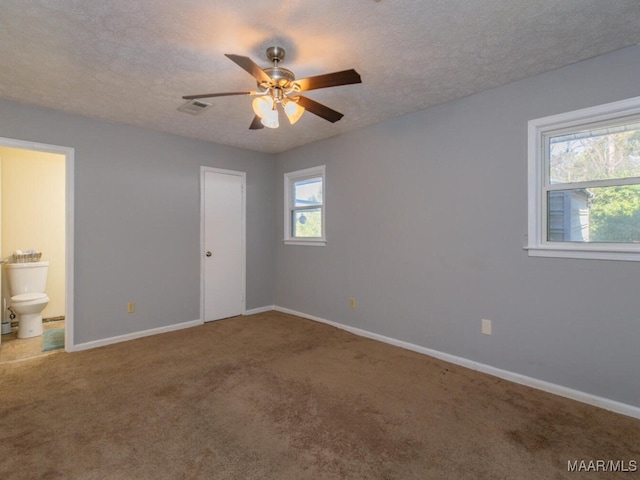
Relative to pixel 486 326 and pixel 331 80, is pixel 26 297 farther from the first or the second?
pixel 486 326

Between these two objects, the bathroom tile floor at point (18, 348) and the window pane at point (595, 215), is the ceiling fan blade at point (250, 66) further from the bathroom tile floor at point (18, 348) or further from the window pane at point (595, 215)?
the bathroom tile floor at point (18, 348)

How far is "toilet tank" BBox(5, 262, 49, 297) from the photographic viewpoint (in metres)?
3.98

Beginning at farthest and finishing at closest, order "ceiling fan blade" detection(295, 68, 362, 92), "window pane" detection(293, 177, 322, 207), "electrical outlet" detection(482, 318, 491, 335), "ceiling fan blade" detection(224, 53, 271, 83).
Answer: "window pane" detection(293, 177, 322, 207)
"electrical outlet" detection(482, 318, 491, 335)
"ceiling fan blade" detection(295, 68, 362, 92)
"ceiling fan blade" detection(224, 53, 271, 83)

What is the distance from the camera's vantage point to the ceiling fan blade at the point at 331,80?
1.89 metres

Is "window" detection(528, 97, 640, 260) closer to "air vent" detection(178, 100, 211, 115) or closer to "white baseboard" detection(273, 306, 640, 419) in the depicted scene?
"white baseboard" detection(273, 306, 640, 419)

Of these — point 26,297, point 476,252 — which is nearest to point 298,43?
point 476,252

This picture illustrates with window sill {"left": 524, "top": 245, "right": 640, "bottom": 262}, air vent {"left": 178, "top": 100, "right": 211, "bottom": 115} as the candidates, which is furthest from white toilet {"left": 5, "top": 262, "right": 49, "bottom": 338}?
window sill {"left": 524, "top": 245, "right": 640, "bottom": 262}

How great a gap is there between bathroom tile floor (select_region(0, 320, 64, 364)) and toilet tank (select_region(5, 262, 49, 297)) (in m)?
0.54

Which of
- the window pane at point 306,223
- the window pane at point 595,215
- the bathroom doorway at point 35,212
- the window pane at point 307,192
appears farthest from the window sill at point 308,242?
the bathroom doorway at point 35,212

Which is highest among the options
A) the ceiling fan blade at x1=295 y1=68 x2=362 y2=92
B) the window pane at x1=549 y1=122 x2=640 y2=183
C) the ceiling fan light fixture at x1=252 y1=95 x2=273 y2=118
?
the ceiling fan blade at x1=295 y1=68 x2=362 y2=92

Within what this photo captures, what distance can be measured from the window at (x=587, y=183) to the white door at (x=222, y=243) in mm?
3643

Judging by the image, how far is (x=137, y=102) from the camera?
3.09m

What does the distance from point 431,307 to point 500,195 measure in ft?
4.11

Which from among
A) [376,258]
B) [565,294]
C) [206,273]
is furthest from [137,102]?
[565,294]
